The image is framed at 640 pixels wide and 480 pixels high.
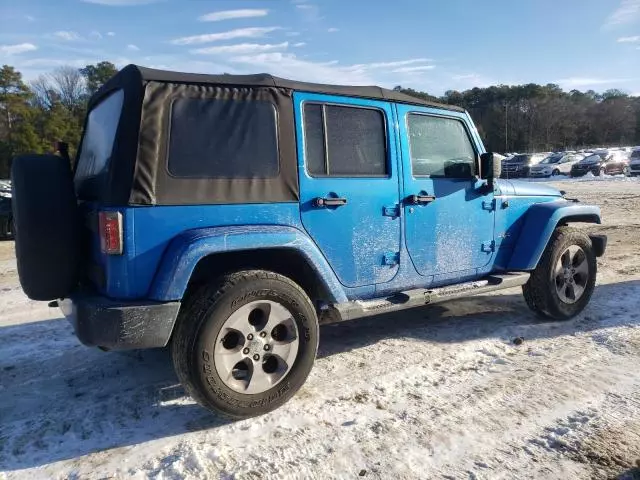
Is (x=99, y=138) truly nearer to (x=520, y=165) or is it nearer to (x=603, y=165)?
(x=603, y=165)

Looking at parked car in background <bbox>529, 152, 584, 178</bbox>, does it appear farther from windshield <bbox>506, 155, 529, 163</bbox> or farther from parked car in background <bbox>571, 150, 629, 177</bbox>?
parked car in background <bbox>571, 150, 629, 177</bbox>

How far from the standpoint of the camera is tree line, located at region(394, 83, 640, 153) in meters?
67.2

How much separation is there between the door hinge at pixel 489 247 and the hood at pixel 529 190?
52 cm

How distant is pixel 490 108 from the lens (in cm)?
7025

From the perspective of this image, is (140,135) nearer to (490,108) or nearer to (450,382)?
(450,382)

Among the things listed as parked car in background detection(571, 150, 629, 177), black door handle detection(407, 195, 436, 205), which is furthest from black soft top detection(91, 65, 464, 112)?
parked car in background detection(571, 150, 629, 177)

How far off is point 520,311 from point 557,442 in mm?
2666

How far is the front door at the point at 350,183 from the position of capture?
353 centimetres

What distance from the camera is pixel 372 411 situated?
323 cm

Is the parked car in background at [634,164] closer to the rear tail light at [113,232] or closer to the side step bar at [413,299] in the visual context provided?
the side step bar at [413,299]

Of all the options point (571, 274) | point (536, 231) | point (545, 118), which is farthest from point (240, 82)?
point (545, 118)

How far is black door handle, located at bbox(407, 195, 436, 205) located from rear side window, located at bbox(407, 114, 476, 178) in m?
0.20

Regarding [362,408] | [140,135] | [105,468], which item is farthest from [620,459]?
[140,135]

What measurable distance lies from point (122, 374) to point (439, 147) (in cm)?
314
